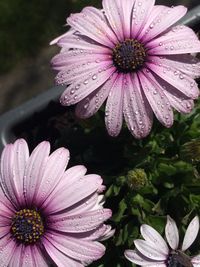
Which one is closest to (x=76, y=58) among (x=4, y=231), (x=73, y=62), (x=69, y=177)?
(x=73, y=62)

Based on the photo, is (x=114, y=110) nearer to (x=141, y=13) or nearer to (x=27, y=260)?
(x=141, y=13)

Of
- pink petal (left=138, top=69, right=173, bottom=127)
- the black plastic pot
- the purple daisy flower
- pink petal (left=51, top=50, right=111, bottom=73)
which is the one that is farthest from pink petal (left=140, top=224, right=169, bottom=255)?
the black plastic pot

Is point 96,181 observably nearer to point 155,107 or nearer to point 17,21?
point 155,107

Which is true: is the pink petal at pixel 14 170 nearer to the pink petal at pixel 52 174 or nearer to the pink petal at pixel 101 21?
the pink petal at pixel 52 174

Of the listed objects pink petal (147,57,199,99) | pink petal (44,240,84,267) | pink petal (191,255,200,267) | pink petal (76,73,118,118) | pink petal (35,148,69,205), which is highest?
pink petal (76,73,118,118)

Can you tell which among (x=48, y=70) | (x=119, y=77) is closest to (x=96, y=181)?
(x=119, y=77)

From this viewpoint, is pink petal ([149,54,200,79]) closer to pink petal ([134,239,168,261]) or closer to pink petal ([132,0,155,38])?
pink petal ([132,0,155,38])

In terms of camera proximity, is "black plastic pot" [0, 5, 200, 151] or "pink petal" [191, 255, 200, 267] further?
"black plastic pot" [0, 5, 200, 151]
